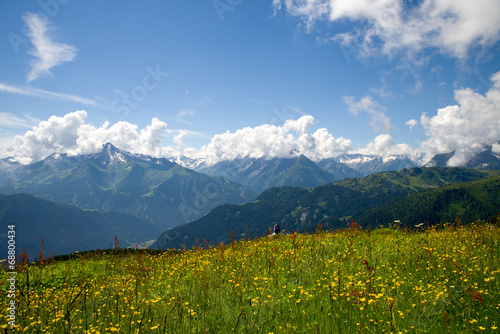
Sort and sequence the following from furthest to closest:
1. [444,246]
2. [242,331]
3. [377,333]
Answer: [444,246], [242,331], [377,333]

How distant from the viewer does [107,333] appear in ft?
16.0

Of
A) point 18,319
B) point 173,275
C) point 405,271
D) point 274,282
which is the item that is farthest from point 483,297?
point 18,319

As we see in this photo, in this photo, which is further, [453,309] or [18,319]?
[18,319]

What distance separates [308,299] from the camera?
5.69 meters

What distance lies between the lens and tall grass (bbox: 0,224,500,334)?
462 cm

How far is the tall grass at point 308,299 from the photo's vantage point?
4.62 m

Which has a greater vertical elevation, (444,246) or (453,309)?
(444,246)

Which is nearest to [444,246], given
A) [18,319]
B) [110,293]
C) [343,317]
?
[343,317]

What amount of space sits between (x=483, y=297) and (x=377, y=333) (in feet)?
8.78

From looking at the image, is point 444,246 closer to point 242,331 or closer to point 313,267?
point 313,267

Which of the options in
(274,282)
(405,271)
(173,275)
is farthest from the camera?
(173,275)

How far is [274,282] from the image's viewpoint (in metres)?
6.56

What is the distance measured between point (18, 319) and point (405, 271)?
942 cm

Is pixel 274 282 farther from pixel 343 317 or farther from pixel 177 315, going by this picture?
pixel 177 315
